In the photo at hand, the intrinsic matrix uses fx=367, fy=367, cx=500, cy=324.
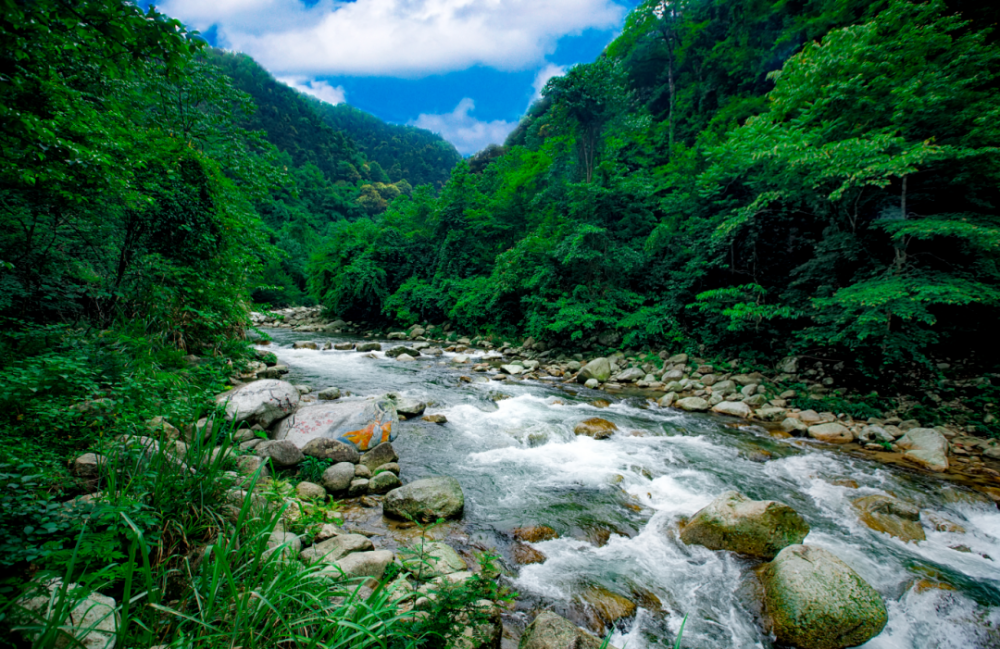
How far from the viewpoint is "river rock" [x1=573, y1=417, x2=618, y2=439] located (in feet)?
20.0

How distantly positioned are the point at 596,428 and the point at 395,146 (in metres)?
78.7

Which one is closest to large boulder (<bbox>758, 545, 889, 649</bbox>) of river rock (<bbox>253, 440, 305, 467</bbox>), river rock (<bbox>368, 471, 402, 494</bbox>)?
river rock (<bbox>368, 471, 402, 494</bbox>)

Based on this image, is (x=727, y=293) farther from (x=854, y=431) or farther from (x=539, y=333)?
(x=539, y=333)

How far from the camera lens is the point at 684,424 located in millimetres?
6895

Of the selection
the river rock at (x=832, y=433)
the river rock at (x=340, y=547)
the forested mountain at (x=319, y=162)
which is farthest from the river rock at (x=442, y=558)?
the forested mountain at (x=319, y=162)

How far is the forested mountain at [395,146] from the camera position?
2692 inches

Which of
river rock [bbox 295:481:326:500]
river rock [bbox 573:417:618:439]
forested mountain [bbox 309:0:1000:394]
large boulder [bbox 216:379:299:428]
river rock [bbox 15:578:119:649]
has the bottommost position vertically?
river rock [bbox 573:417:618:439]

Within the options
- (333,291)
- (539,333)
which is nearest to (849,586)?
(539,333)

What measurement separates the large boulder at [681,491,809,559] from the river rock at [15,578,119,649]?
4.04 meters

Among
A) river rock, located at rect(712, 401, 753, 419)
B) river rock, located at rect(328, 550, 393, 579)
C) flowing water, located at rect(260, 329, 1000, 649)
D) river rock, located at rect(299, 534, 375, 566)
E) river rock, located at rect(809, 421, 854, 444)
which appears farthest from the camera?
river rock, located at rect(712, 401, 753, 419)

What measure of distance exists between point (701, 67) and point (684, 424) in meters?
21.0

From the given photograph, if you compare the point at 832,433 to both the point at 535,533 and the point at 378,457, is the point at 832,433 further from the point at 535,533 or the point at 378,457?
the point at 378,457

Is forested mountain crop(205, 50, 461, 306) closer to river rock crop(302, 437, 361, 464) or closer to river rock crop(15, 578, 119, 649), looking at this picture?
river rock crop(302, 437, 361, 464)

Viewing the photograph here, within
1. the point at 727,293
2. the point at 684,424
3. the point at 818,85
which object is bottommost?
the point at 684,424
